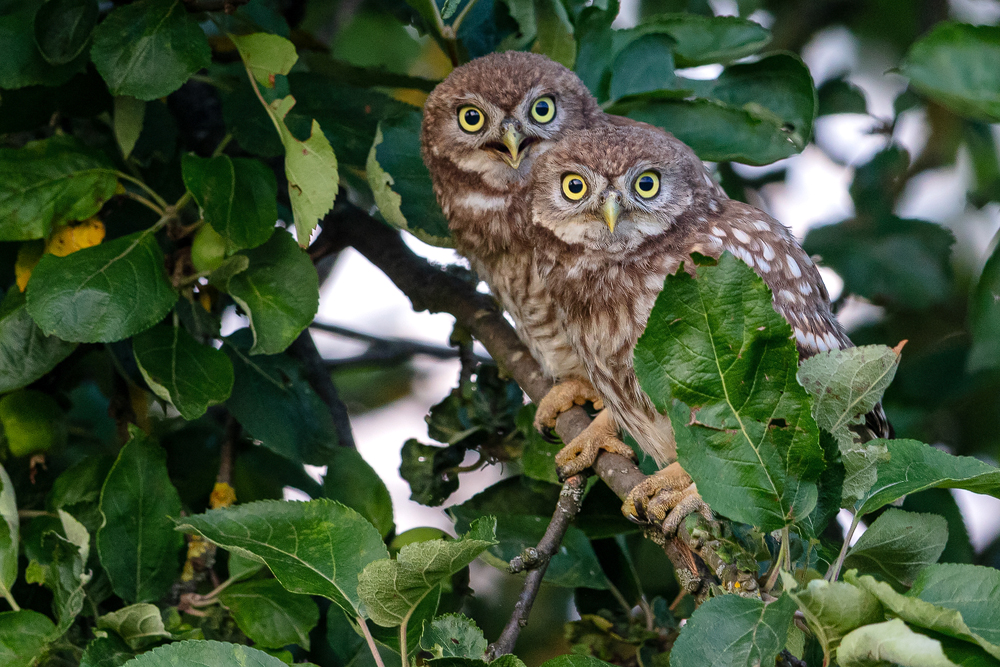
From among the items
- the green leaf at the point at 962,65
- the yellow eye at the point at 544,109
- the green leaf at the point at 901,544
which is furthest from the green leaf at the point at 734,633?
the yellow eye at the point at 544,109

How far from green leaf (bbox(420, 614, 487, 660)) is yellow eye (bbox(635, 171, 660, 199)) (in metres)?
1.21

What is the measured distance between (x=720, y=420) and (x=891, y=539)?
17.4 inches

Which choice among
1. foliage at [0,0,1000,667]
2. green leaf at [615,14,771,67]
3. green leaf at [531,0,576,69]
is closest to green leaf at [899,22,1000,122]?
foliage at [0,0,1000,667]

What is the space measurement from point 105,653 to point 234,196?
992 mm

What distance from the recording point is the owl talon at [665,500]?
6.65 feet

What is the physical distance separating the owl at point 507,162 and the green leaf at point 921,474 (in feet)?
4.01

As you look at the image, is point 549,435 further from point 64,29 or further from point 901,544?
point 64,29

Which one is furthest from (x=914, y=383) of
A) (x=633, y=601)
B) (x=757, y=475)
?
(x=757, y=475)

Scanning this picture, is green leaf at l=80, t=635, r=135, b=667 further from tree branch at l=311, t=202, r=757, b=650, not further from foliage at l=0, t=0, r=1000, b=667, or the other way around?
tree branch at l=311, t=202, r=757, b=650

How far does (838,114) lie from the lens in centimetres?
369

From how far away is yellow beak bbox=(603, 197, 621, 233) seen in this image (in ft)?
7.43

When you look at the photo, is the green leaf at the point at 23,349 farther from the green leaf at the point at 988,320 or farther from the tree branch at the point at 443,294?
the green leaf at the point at 988,320

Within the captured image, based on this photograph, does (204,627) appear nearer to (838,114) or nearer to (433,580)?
(433,580)

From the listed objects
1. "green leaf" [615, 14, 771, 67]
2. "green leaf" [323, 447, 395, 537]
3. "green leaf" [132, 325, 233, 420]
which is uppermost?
"green leaf" [615, 14, 771, 67]
